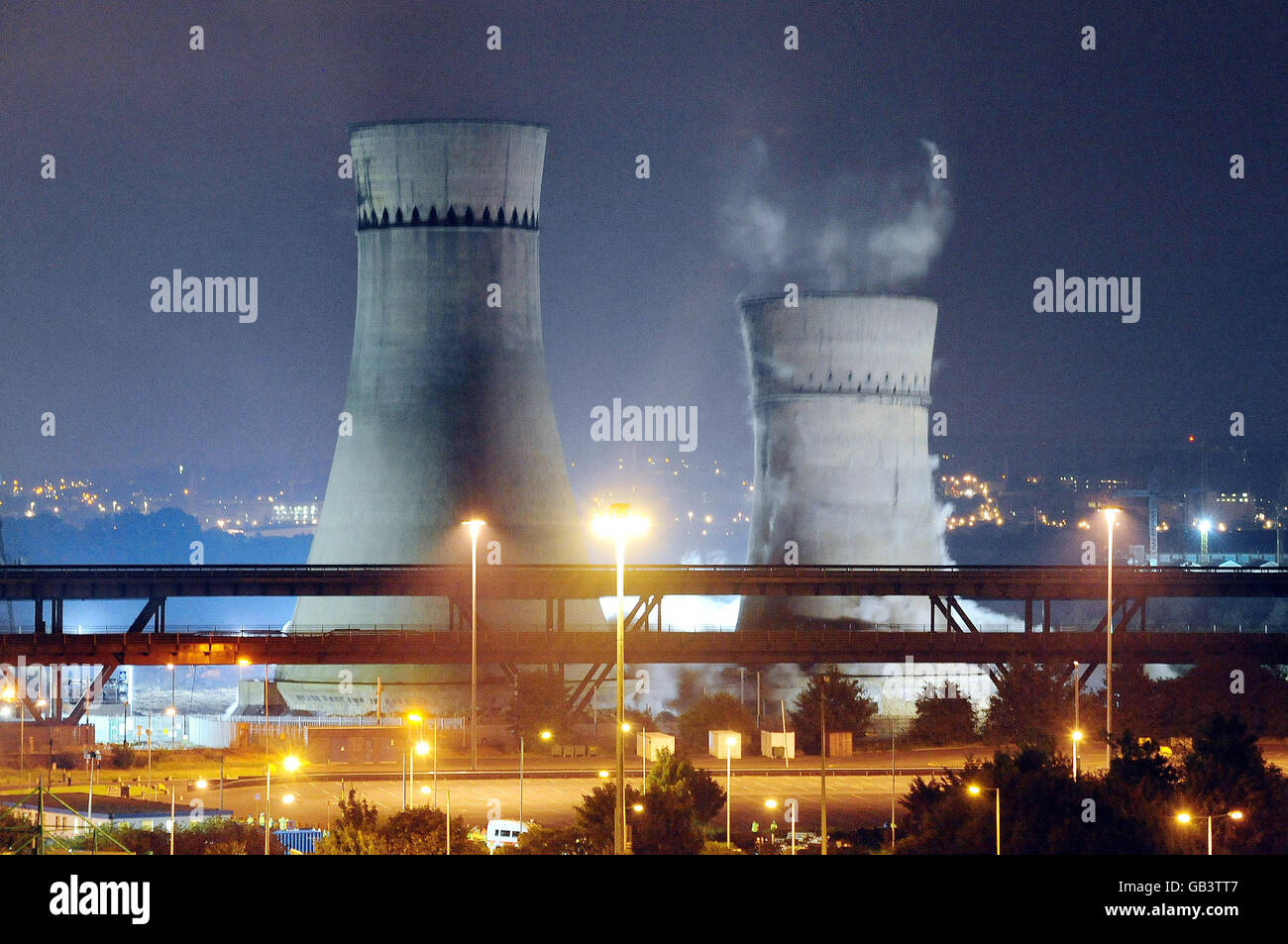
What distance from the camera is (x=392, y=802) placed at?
1241 inches

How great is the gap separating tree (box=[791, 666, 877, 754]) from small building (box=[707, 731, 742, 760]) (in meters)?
3.24

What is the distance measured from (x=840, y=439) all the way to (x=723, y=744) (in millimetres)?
13862

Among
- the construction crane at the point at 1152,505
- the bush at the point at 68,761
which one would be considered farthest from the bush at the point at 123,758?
the construction crane at the point at 1152,505

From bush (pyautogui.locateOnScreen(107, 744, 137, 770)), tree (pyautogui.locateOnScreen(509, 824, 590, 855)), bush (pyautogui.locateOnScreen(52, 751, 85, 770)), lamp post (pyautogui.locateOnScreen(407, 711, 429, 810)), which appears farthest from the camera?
bush (pyautogui.locateOnScreen(52, 751, 85, 770))

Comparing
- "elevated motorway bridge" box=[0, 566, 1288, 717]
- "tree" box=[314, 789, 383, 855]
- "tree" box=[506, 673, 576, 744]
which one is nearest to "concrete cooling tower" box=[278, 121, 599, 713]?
"elevated motorway bridge" box=[0, 566, 1288, 717]

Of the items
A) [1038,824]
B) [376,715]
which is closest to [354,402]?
[376,715]

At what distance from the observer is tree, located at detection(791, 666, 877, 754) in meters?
44.6

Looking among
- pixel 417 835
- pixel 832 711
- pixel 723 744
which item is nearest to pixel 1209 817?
pixel 417 835

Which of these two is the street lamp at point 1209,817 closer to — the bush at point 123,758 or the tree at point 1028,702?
the tree at point 1028,702

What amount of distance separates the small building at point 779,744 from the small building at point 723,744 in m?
0.69

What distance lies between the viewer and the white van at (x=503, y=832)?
2686cm

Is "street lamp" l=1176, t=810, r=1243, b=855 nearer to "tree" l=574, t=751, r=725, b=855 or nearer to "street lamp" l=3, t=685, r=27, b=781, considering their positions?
"tree" l=574, t=751, r=725, b=855
